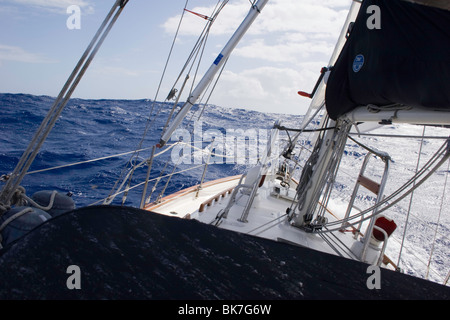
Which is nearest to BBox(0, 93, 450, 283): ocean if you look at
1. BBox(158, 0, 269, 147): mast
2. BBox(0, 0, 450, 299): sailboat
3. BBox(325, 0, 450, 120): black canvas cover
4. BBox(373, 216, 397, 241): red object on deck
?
BBox(373, 216, 397, 241): red object on deck

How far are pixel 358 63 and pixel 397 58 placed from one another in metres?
0.38

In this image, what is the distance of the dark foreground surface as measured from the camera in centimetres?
98

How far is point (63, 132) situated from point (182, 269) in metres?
15.0

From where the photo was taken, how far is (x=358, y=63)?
2562 mm

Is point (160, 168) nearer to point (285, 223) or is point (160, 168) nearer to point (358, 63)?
point (285, 223)

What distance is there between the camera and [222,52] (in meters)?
3.51

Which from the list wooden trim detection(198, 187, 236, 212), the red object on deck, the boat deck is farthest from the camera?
wooden trim detection(198, 187, 236, 212)

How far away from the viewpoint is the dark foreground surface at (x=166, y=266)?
98cm

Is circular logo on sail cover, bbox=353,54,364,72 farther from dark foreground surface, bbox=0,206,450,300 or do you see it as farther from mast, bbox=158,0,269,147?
dark foreground surface, bbox=0,206,450,300
